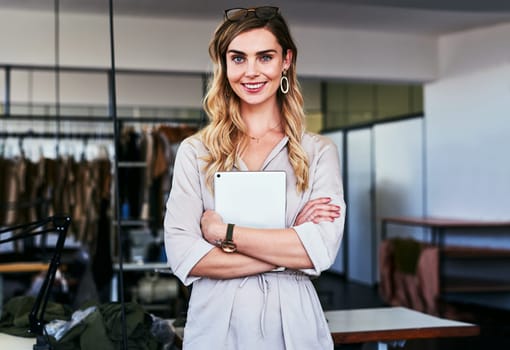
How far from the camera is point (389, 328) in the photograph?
291 centimetres

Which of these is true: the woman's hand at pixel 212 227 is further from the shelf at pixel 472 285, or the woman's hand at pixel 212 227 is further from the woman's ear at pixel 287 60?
the shelf at pixel 472 285

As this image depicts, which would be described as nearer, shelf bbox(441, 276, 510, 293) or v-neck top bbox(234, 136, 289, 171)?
v-neck top bbox(234, 136, 289, 171)

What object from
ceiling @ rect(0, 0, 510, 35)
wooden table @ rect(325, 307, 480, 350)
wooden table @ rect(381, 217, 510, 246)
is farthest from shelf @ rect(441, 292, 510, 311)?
wooden table @ rect(325, 307, 480, 350)

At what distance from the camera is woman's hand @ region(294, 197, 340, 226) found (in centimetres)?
181

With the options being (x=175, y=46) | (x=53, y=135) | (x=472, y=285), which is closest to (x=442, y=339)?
(x=472, y=285)

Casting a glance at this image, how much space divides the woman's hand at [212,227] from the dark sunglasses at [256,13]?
0.49 metres

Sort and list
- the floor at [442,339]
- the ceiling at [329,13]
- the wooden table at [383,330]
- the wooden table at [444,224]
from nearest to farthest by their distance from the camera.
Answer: the wooden table at [383,330], the floor at [442,339], the ceiling at [329,13], the wooden table at [444,224]

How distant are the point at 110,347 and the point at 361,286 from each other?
7540mm

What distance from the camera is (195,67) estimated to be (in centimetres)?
Result: 749

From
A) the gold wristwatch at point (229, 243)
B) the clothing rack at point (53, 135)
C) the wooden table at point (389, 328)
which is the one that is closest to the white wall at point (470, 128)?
the clothing rack at point (53, 135)

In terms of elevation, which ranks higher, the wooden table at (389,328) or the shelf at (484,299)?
the wooden table at (389,328)

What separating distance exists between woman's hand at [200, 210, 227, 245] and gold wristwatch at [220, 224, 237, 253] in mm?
11

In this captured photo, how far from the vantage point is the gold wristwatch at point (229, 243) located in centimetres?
176

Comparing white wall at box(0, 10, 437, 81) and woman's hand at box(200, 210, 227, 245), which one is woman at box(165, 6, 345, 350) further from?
white wall at box(0, 10, 437, 81)
